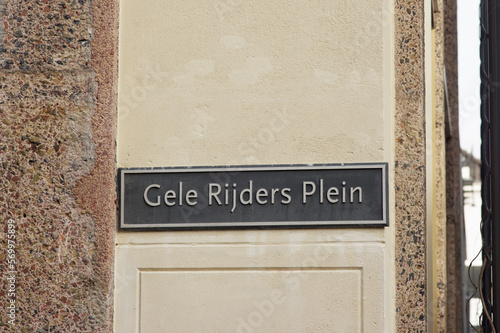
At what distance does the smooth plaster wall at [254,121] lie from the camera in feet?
14.4

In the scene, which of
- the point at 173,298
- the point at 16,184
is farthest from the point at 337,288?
the point at 16,184

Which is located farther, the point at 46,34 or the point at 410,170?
the point at 46,34

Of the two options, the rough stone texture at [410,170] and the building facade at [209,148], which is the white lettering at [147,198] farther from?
the rough stone texture at [410,170]

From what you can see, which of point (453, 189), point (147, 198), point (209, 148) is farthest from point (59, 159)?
point (453, 189)

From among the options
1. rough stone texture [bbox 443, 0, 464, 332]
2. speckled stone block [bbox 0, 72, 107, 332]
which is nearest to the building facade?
speckled stone block [bbox 0, 72, 107, 332]

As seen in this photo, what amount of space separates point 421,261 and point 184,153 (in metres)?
1.72

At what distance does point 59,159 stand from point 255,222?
53.3 inches

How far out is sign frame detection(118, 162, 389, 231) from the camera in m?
4.38

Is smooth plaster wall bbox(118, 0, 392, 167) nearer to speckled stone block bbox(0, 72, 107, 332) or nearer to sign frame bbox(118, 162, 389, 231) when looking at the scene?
sign frame bbox(118, 162, 389, 231)

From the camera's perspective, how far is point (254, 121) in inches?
179

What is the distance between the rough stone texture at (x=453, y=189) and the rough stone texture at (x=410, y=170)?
19.0 ft

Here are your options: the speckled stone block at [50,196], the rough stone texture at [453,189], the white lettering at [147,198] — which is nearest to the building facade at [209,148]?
the speckled stone block at [50,196]

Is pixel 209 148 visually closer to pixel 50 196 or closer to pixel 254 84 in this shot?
pixel 254 84

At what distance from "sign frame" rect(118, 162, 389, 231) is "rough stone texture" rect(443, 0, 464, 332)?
5.97 metres
